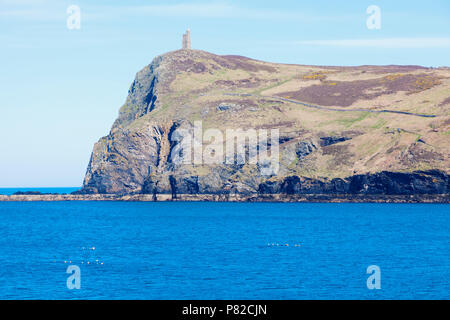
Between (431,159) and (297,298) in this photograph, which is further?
(431,159)

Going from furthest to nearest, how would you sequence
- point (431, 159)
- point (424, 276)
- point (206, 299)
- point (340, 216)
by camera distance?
point (431, 159), point (340, 216), point (424, 276), point (206, 299)

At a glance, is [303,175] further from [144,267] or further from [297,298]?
[297,298]

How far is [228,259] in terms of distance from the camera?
70.8 metres

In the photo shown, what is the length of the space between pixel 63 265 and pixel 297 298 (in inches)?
1096

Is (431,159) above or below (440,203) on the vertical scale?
above

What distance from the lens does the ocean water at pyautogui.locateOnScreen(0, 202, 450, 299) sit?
173 feet

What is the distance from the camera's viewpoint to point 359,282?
184ft

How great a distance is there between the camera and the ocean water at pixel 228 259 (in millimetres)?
52656

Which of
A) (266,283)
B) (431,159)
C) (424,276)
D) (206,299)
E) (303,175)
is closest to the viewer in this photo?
(206,299)
